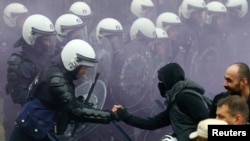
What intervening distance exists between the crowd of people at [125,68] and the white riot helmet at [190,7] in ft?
0.07

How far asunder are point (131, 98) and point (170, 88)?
4.26 meters

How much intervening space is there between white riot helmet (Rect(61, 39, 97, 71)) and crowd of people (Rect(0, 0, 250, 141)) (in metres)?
0.01

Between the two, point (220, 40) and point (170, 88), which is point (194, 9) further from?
point (170, 88)

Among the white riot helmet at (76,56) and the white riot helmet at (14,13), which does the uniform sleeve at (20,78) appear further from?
the white riot helmet at (14,13)

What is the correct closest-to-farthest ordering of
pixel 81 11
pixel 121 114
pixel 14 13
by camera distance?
1. pixel 121 114
2. pixel 14 13
3. pixel 81 11

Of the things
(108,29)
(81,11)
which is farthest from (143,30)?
(81,11)

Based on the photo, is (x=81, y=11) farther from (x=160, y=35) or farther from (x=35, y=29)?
(x=35, y=29)

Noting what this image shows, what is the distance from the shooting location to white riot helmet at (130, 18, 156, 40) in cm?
1126

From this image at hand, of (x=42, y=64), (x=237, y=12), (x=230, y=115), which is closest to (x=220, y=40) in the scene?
(x=237, y=12)

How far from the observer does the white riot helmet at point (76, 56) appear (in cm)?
698

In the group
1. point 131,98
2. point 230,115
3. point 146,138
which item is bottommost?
point 146,138

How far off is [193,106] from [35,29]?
462 centimetres

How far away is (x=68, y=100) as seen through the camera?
6535mm

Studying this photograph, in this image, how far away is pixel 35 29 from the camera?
929 centimetres
